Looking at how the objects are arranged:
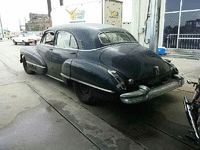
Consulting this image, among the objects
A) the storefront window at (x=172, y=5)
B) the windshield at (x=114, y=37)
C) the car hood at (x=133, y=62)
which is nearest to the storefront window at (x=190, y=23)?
the storefront window at (x=172, y=5)

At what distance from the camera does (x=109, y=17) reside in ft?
31.7

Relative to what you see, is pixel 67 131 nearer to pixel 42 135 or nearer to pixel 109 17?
pixel 42 135

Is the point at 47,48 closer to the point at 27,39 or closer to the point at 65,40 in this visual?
the point at 65,40

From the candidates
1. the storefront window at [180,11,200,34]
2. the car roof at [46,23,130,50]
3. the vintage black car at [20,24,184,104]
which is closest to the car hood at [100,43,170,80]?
the vintage black car at [20,24,184,104]

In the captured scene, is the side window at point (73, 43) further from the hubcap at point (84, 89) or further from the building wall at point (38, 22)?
the building wall at point (38, 22)

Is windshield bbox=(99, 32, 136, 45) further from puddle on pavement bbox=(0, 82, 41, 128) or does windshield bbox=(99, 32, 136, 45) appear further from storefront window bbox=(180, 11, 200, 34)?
storefront window bbox=(180, 11, 200, 34)

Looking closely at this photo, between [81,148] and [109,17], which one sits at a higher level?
[109,17]

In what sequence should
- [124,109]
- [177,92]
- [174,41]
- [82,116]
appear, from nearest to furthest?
[82,116], [124,109], [177,92], [174,41]

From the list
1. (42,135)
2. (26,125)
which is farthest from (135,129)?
(26,125)

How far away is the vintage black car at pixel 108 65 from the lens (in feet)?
9.70

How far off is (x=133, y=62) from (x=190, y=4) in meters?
9.93

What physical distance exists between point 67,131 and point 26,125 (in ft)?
2.56

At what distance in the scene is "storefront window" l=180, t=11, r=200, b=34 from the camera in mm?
10539

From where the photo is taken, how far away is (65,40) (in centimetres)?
421
